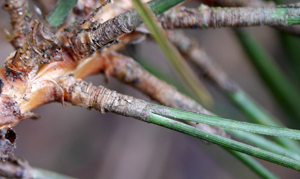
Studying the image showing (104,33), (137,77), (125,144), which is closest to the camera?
(104,33)

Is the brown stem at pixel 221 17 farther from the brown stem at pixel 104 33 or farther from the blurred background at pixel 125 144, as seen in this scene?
the blurred background at pixel 125 144

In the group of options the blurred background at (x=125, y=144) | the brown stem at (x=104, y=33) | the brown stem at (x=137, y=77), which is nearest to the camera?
the brown stem at (x=104, y=33)

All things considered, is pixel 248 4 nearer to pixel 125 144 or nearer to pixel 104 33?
pixel 104 33

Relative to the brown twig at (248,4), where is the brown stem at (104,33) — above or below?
above

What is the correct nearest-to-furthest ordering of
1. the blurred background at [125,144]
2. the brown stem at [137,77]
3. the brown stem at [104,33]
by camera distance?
the brown stem at [104,33], the brown stem at [137,77], the blurred background at [125,144]

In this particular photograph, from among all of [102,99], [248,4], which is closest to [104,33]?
[102,99]

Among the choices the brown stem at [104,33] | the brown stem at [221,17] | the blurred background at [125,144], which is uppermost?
the brown stem at [104,33]

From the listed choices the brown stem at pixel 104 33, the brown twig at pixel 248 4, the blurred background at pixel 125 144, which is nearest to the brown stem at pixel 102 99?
the brown stem at pixel 104 33

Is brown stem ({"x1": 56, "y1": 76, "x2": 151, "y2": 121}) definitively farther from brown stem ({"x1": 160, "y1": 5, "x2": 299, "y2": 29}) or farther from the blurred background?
the blurred background
